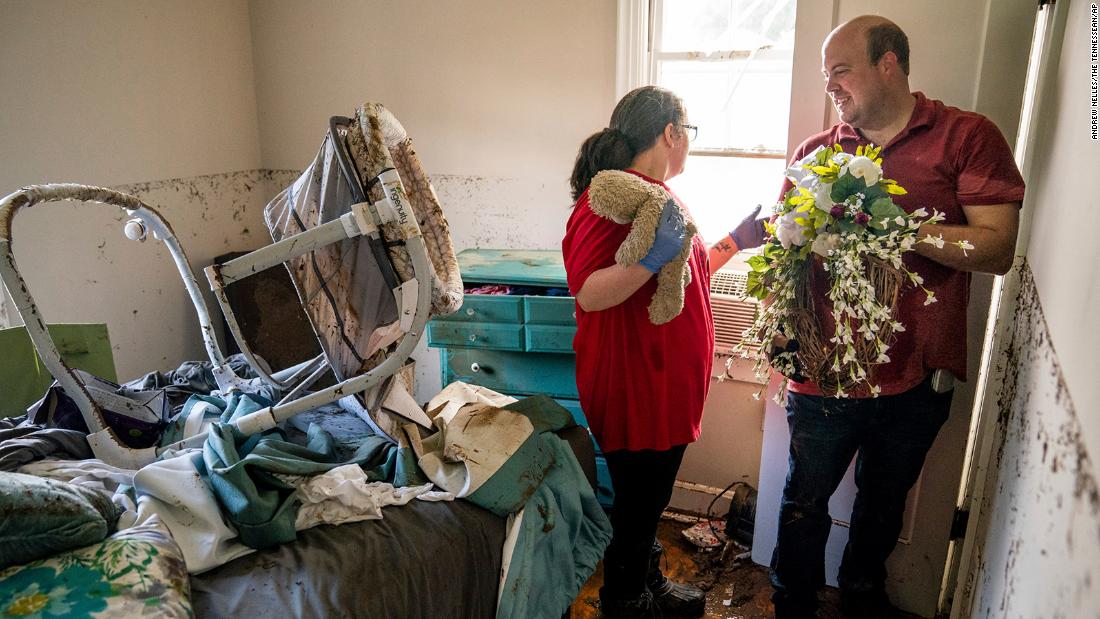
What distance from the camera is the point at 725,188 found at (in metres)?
3.15

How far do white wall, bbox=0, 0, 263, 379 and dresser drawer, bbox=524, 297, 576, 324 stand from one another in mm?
1882

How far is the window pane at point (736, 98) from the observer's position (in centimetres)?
295

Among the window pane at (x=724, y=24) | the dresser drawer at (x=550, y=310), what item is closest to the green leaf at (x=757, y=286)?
the dresser drawer at (x=550, y=310)

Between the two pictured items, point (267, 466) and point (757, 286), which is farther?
point (757, 286)

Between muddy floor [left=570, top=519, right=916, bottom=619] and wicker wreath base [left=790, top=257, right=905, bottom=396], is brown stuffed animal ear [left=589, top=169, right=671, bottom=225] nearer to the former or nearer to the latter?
wicker wreath base [left=790, top=257, right=905, bottom=396]

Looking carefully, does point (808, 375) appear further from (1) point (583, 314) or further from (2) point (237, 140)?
(2) point (237, 140)

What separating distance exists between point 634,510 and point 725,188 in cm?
158

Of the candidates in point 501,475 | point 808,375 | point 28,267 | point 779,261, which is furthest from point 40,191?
point 808,375

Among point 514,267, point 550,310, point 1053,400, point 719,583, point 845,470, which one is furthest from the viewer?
point 514,267

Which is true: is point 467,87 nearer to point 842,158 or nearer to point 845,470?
point 842,158

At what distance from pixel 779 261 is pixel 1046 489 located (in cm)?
96

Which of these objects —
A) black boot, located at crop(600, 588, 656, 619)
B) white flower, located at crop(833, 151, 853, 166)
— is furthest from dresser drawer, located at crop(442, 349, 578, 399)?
white flower, located at crop(833, 151, 853, 166)

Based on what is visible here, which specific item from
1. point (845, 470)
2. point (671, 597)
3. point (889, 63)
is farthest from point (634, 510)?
point (889, 63)

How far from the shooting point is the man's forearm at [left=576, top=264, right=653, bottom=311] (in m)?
1.85
